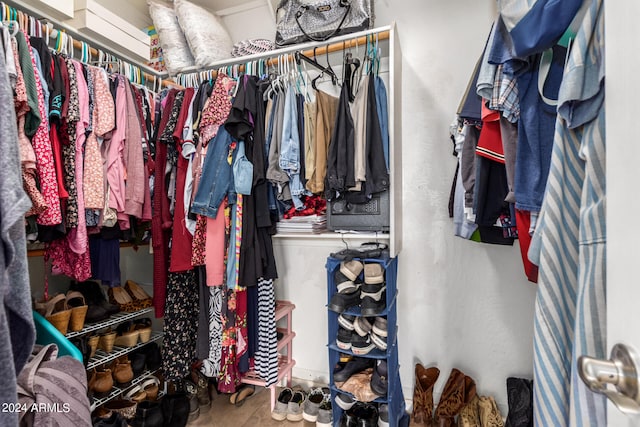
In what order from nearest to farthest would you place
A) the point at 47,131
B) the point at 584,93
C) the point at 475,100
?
the point at 584,93, the point at 475,100, the point at 47,131

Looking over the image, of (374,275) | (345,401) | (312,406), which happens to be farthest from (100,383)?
(374,275)

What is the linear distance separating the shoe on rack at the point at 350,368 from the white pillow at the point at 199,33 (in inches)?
67.2

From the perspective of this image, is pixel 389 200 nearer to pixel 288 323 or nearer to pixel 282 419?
pixel 288 323

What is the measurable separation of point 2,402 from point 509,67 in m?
1.22

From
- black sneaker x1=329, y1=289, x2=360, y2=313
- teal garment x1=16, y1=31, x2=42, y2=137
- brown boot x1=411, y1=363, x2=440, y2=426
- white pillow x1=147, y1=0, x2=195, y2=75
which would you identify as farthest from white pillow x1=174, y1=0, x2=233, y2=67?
brown boot x1=411, y1=363, x2=440, y2=426

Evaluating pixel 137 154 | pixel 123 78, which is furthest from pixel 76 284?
pixel 123 78

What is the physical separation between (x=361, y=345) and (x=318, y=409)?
503 mm

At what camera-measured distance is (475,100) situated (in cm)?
99

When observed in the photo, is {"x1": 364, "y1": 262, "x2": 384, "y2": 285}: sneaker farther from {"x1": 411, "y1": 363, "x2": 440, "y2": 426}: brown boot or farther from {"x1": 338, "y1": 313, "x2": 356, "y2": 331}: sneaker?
{"x1": 411, "y1": 363, "x2": 440, "y2": 426}: brown boot

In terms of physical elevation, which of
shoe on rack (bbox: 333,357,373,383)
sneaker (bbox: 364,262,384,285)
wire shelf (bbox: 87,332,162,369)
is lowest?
shoe on rack (bbox: 333,357,373,383)

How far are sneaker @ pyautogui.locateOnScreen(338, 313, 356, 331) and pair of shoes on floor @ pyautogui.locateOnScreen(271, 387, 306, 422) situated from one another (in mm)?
601

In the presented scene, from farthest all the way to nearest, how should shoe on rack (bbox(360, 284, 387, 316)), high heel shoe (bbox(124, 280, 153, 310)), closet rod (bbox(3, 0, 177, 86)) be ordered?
high heel shoe (bbox(124, 280, 153, 310)) → shoe on rack (bbox(360, 284, 387, 316)) → closet rod (bbox(3, 0, 177, 86))

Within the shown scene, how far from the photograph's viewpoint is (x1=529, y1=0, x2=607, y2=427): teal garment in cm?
47

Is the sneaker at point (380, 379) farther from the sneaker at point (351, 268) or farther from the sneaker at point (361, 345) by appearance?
the sneaker at point (351, 268)
